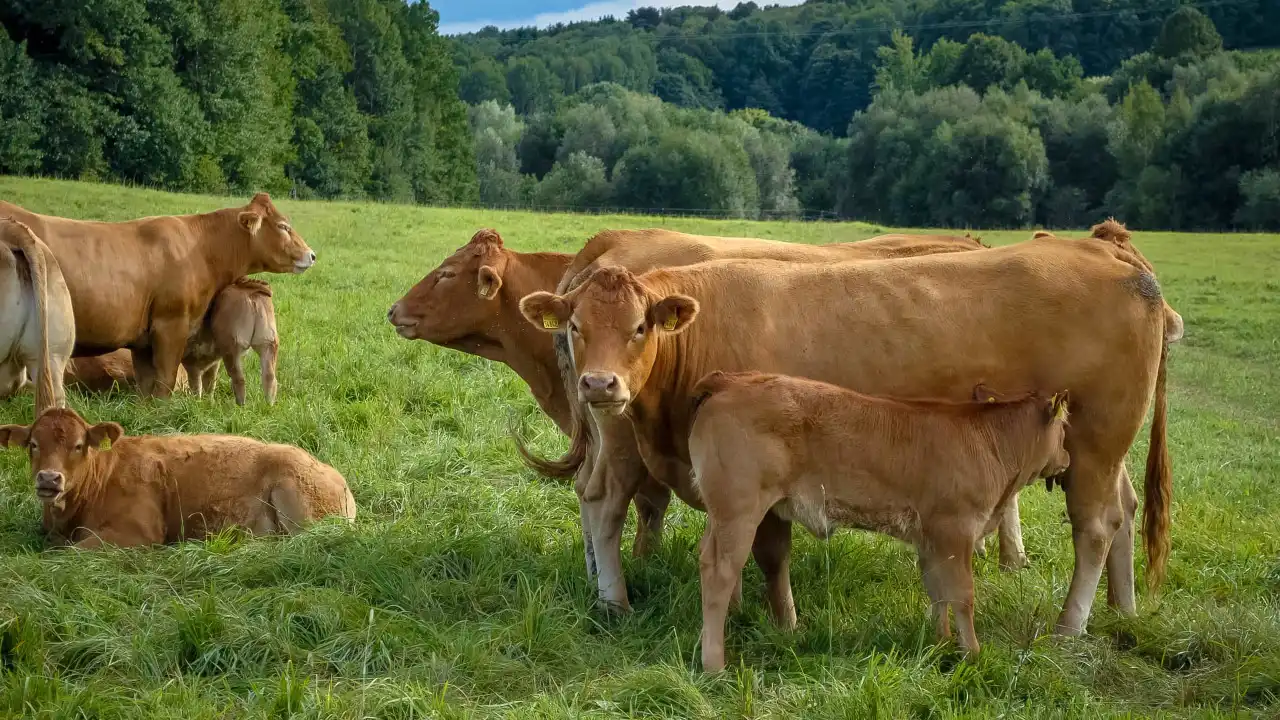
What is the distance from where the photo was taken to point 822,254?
8.12 meters

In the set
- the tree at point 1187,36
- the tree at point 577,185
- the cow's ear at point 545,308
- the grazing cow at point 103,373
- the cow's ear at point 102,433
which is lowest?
the tree at point 577,185

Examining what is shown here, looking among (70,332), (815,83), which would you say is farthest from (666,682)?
(815,83)

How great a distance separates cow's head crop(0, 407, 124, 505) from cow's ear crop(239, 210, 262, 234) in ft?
15.0

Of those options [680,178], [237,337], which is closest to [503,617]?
[237,337]

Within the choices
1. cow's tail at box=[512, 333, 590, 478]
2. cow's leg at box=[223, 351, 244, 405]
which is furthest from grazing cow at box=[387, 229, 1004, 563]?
cow's leg at box=[223, 351, 244, 405]

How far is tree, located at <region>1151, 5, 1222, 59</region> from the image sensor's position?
80.9 meters

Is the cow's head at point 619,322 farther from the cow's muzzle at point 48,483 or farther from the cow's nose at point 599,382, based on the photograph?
the cow's muzzle at point 48,483

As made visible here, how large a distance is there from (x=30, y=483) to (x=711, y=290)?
5.05 metres

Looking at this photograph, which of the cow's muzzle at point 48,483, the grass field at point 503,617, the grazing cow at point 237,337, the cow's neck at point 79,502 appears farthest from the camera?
the grazing cow at point 237,337

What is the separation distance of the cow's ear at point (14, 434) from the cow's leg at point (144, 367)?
12.3 feet

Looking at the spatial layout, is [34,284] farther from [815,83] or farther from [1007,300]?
[815,83]

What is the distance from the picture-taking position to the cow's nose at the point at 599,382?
18.5ft

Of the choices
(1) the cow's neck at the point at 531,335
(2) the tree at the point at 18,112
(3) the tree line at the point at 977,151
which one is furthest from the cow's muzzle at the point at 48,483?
(3) the tree line at the point at 977,151

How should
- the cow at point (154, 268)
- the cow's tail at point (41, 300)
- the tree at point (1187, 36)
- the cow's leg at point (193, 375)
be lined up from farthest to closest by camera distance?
the tree at point (1187, 36) < the cow's leg at point (193, 375) < the cow at point (154, 268) < the cow's tail at point (41, 300)
